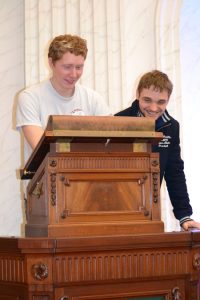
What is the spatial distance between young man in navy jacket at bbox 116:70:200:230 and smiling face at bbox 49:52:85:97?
372 millimetres

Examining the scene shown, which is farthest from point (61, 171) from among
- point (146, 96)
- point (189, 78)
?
point (189, 78)

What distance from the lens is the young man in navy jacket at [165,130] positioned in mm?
3754

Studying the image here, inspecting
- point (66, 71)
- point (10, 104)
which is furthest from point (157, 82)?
point (10, 104)

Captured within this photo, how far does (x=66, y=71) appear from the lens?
12.0ft

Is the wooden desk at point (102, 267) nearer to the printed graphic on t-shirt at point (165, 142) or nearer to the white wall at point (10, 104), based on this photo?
the printed graphic on t-shirt at point (165, 142)

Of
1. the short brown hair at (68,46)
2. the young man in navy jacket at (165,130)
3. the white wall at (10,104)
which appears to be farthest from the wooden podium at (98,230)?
the white wall at (10,104)

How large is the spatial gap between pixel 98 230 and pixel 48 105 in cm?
91

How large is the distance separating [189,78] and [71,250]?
4254mm

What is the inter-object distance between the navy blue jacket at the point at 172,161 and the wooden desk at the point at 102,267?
2.29 feet

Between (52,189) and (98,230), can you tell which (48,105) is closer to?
(52,189)

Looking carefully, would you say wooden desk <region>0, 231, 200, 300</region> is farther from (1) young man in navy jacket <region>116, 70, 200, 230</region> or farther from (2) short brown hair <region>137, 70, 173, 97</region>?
(2) short brown hair <region>137, 70, 173, 97</region>

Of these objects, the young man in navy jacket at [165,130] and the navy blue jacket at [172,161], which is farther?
the navy blue jacket at [172,161]

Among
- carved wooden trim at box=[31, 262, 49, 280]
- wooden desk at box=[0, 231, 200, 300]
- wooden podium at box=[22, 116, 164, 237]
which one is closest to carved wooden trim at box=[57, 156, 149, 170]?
wooden podium at box=[22, 116, 164, 237]

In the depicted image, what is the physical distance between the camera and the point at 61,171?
3064 mm
